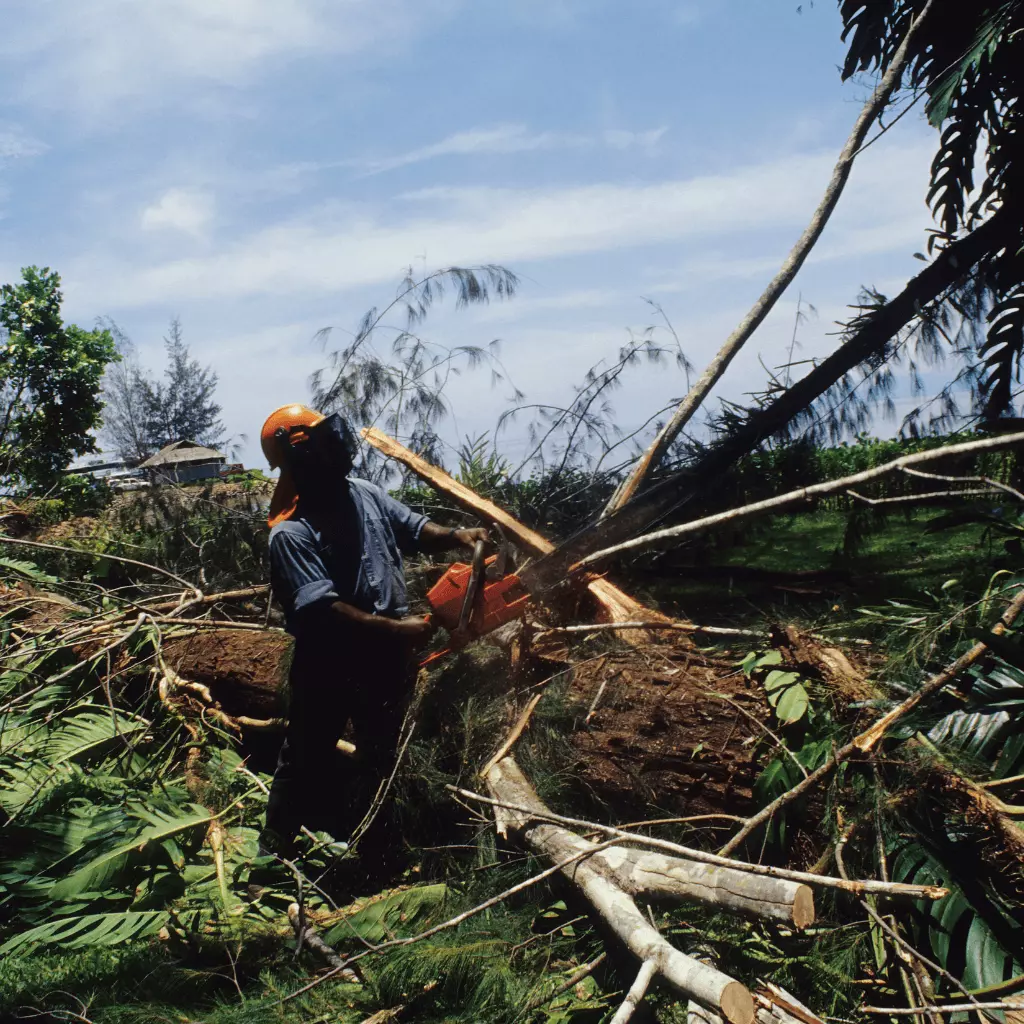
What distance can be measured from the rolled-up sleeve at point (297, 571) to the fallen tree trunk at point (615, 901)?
A: 0.90 metres

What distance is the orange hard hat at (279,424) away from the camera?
329 cm

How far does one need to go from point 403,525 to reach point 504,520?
137 cm

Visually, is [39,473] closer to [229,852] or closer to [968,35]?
[229,852]

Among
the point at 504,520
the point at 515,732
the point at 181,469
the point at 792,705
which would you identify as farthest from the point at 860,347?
the point at 181,469

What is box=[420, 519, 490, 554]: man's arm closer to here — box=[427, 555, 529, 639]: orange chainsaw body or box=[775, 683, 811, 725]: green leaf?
box=[427, 555, 529, 639]: orange chainsaw body

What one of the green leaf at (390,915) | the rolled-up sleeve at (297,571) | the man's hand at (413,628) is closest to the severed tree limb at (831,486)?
the man's hand at (413,628)

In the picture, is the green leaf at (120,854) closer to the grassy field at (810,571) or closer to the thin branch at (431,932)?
the thin branch at (431,932)

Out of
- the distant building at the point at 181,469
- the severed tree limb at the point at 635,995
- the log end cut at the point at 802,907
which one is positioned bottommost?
the severed tree limb at the point at 635,995

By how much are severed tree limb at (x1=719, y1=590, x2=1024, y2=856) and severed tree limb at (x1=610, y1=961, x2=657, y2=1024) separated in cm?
46

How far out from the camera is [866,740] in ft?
7.72

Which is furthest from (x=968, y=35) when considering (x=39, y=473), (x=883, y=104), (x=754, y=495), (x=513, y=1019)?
(x=39, y=473)

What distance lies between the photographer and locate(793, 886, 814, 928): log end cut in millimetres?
1931

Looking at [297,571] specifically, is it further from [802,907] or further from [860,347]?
[860,347]

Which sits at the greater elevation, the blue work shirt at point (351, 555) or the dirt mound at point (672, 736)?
the blue work shirt at point (351, 555)
